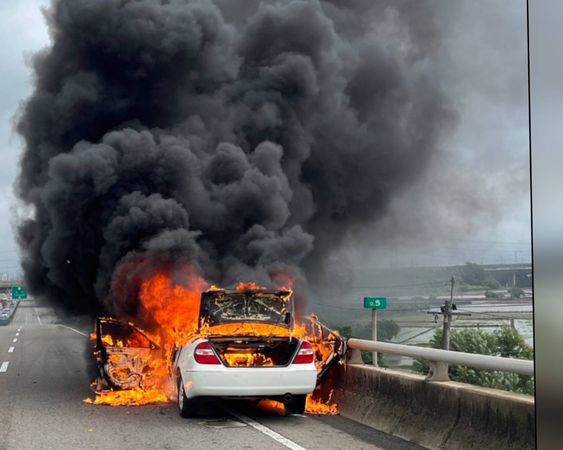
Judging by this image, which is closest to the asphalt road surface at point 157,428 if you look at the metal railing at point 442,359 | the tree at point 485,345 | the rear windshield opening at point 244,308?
the metal railing at point 442,359

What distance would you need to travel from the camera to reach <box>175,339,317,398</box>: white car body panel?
305 inches

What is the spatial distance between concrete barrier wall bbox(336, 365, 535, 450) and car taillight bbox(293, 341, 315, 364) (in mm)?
747

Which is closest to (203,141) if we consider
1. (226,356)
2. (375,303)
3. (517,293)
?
(375,303)

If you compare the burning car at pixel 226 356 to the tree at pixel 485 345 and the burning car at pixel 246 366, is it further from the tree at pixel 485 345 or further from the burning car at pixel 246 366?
the tree at pixel 485 345

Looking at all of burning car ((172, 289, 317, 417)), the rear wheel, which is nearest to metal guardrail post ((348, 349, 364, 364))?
burning car ((172, 289, 317, 417))

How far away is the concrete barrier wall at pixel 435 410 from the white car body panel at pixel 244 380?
780 mm

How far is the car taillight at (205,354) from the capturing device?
7828mm

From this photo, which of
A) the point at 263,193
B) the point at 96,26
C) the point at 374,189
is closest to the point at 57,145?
the point at 96,26

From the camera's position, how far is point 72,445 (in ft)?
22.3

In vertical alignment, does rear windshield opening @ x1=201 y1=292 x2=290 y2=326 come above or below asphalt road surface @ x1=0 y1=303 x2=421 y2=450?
above

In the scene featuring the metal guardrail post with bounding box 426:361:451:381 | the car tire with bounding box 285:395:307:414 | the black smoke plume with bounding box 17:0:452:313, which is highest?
the black smoke plume with bounding box 17:0:452:313

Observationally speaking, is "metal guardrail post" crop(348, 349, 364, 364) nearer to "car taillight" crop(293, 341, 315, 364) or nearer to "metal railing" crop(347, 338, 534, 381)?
"metal railing" crop(347, 338, 534, 381)

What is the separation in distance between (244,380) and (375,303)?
5789mm

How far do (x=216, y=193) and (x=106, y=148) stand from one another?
8.90ft
